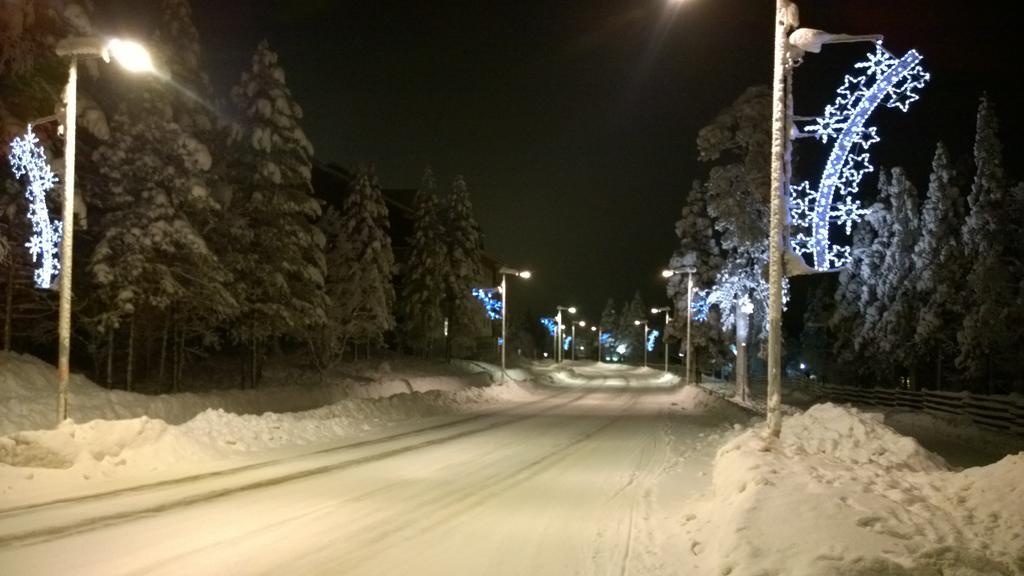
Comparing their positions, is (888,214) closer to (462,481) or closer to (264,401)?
(264,401)

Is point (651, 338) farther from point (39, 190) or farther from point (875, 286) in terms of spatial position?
point (39, 190)

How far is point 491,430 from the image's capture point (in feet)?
79.9

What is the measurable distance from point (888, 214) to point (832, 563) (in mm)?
51806

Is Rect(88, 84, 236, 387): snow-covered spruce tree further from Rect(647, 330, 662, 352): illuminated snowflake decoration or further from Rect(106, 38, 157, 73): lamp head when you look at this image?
Rect(647, 330, 662, 352): illuminated snowflake decoration

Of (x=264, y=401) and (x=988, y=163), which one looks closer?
(x=264, y=401)

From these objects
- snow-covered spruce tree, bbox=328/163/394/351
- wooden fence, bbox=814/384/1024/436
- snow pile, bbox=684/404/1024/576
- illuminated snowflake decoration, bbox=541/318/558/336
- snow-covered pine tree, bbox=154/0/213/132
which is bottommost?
wooden fence, bbox=814/384/1024/436

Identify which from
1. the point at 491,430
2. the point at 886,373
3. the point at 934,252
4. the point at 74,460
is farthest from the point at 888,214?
the point at 74,460

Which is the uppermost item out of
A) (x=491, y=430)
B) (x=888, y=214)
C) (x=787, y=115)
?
(x=888, y=214)

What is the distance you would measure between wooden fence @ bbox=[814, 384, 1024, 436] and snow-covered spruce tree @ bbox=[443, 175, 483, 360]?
27584 mm

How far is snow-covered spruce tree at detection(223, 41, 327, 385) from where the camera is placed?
32.1 metres

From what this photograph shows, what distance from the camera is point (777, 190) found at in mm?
12945

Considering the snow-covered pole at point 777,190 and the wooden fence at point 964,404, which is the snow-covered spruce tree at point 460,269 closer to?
the wooden fence at point 964,404

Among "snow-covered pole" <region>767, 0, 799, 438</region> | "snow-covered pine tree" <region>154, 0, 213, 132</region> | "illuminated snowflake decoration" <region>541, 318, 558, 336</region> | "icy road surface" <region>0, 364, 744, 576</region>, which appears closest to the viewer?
"icy road surface" <region>0, 364, 744, 576</region>

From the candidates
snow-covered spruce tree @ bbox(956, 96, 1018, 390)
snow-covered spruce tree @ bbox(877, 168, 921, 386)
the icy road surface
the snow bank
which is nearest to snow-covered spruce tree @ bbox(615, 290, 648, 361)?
snow-covered spruce tree @ bbox(877, 168, 921, 386)
